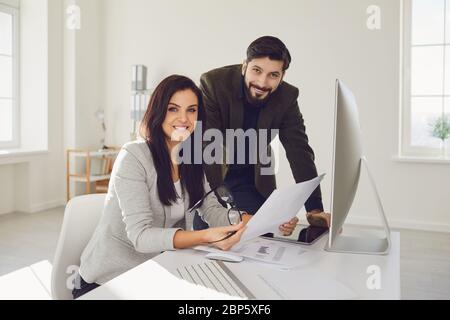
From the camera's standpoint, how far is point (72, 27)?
4.90 meters

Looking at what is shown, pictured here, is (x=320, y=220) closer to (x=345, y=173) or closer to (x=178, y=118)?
(x=345, y=173)

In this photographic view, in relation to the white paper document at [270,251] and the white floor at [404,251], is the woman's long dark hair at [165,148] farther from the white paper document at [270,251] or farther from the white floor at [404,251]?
the white floor at [404,251]

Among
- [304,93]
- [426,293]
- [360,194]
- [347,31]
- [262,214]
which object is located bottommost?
[426,293]

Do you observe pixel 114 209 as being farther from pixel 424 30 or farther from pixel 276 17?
pixel 424 30

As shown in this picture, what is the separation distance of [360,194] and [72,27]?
138 inches

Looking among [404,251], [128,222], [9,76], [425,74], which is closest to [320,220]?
[128,222]

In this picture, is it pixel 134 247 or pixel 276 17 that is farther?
pixel 276 17

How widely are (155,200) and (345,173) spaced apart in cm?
59

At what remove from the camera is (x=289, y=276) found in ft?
3.48

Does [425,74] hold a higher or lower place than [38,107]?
higher

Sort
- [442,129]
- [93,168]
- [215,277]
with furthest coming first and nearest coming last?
[93,168] < [442,129] < [215,277]

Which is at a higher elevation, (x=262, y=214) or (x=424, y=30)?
(x=424, y=30)

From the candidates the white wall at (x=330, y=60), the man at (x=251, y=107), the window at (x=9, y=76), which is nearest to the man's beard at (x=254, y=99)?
the man at (x=251, y=107)

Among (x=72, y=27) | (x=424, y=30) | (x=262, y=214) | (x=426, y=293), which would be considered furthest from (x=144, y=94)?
(x=262, y=214)
